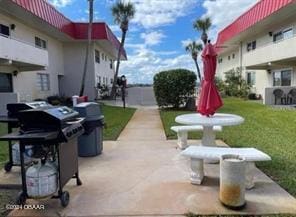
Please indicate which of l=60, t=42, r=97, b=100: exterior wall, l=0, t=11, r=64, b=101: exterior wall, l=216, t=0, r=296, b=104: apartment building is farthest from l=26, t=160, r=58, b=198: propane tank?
l=60, t=42, r=97, b=100: exterior wall

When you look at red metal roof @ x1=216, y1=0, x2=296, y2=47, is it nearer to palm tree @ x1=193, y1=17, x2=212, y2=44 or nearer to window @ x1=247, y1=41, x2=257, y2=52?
window @ x1=247, y1=41, x2=257, y2=52

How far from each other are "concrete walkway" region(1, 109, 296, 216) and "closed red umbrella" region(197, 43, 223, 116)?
112 cm

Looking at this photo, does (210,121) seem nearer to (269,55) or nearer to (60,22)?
(269,55)

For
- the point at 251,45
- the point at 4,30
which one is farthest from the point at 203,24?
the point at 4,30

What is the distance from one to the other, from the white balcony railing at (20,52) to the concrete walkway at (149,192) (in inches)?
403

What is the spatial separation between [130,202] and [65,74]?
951 inches

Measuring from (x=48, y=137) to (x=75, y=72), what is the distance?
24.2 m

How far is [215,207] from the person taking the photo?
164 inches

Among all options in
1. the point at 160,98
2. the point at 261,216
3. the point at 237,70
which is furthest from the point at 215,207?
the point at 237,70

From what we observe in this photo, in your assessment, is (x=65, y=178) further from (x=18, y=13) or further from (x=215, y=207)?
(x=18, y=13)

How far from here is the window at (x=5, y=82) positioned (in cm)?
1762

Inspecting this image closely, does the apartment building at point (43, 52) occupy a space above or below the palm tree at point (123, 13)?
below

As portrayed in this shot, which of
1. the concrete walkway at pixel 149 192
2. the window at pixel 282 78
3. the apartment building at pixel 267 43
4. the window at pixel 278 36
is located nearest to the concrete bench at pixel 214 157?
the concrete walkway at pixel 149 192

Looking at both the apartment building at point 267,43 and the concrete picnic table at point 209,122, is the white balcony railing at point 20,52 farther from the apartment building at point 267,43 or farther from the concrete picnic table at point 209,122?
the apartment building at point 267,43
